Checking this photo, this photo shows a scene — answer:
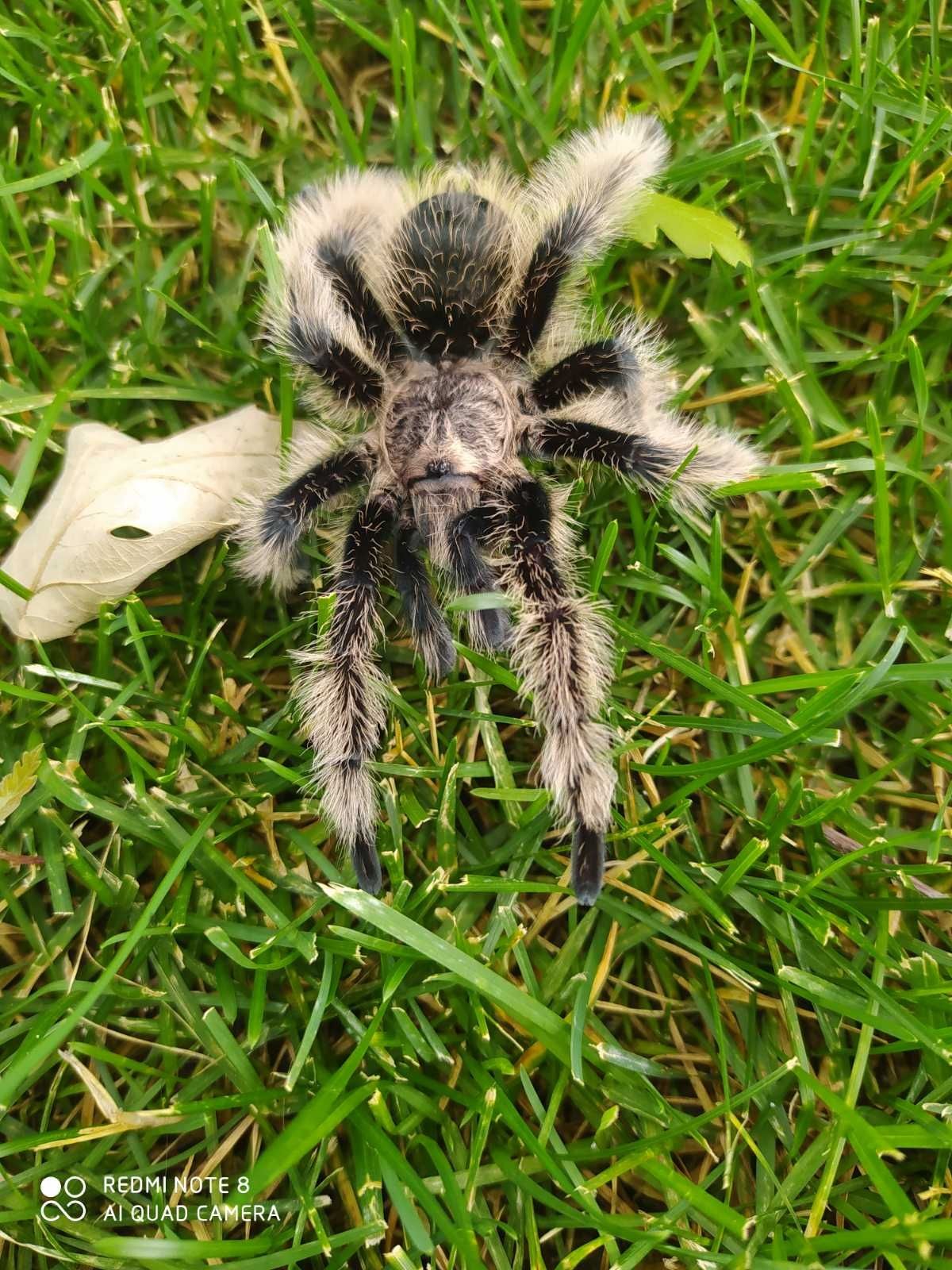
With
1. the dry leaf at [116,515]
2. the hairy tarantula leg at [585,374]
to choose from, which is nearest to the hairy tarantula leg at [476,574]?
the hairy tarantula leg at [585,374]

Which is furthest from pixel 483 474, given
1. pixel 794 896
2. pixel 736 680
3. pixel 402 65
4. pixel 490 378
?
pixel 402 65

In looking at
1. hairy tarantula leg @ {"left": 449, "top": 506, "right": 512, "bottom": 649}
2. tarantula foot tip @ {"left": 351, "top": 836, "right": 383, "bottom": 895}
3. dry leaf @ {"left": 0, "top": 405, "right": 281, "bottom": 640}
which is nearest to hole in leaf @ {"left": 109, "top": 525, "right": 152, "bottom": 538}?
dry leaf @ {"left": 0, "top": 405, "right": 281, "bottom": 640}

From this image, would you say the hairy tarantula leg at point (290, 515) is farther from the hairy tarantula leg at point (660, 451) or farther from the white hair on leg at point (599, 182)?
the white hair on leg at point (599, 182)

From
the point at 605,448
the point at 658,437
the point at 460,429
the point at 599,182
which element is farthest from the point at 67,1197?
the point at 599,182

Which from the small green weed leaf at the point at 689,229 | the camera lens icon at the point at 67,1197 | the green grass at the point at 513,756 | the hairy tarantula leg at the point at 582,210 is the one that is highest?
the hairy tarantula leg at the point at 582,210

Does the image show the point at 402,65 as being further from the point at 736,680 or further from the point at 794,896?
the point at 794,896

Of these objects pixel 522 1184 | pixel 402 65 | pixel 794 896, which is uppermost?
pixel 402 65
